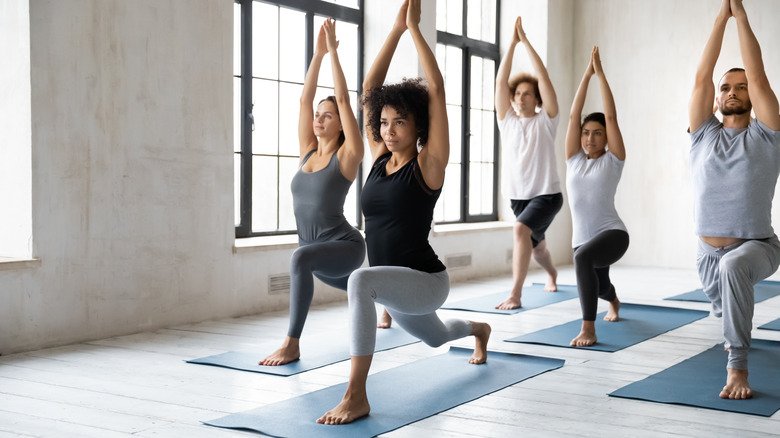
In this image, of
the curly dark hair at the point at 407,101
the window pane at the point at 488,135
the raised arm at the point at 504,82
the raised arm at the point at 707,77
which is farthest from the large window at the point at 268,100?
the raised arm at the point at 707,77

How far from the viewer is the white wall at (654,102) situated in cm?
825

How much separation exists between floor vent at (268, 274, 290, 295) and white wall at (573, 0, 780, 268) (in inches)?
158

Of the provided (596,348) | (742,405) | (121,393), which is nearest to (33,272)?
(121,393)

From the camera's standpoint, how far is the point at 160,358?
4.14 m

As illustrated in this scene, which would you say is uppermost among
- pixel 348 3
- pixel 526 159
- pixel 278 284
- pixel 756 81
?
pixel 348 3

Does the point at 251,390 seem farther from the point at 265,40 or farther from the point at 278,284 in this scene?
the point at 265,40

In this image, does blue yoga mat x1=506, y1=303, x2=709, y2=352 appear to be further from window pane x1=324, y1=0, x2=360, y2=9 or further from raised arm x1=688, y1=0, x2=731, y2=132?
window pane x1=324, y1=0, x2=360, y2=9

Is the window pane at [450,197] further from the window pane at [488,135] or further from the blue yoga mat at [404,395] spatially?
the blue yoga mat at [404,395]

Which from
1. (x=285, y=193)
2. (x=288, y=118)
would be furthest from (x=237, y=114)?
(x=285, y=193)

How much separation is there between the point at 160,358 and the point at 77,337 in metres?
0.58

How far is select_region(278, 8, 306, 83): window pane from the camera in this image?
604 cm

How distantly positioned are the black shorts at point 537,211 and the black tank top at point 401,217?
255 centimetres

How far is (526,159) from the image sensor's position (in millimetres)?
5848

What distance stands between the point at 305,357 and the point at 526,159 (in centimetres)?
233
